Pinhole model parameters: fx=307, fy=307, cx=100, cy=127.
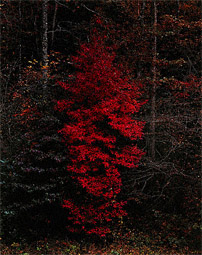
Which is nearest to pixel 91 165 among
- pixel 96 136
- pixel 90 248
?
pixel 96 136

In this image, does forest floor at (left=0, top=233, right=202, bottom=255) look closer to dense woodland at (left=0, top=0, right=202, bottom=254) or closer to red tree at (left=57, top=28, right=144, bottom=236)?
dense woodland at (left=0, top=0, right=202, bottom=254)

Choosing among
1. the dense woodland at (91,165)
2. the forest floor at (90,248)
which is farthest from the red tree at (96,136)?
the forest floor at (90,248)

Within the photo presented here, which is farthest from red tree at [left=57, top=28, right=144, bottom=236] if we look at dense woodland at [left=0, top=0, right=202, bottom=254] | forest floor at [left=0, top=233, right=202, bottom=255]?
forest floor at [left=0, top=233, right=202, bottom=255]

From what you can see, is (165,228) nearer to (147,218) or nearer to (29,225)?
(147,218)

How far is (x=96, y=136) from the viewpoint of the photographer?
39.4 feet

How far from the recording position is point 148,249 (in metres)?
13.2

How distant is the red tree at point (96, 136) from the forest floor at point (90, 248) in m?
0.67

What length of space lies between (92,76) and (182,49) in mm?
9434

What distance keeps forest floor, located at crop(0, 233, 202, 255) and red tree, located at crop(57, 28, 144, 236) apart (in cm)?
67

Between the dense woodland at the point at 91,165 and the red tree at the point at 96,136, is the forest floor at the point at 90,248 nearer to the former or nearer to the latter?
the dense woodland at the point at 91,165

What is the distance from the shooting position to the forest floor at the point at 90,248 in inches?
466

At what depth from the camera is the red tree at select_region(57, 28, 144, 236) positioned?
12.1 m

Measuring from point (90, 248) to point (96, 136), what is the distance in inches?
180

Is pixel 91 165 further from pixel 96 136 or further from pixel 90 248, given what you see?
pixel 90 248
